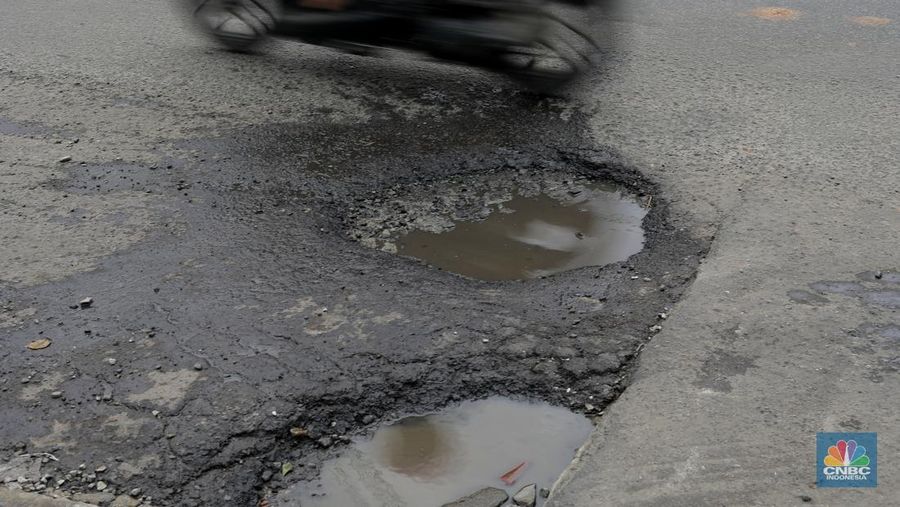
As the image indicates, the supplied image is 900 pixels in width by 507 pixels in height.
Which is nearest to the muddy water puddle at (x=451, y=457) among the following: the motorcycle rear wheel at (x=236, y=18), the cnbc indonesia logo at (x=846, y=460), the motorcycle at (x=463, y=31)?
the cnbc indonesia logo at (x=846, y=460)

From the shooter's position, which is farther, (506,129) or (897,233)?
(506,129)

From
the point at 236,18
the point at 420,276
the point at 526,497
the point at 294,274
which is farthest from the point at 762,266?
the point at 236,18

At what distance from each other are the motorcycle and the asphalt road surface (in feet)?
0.90

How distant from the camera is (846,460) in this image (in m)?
3.13

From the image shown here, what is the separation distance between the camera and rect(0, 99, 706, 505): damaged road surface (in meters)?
3.32

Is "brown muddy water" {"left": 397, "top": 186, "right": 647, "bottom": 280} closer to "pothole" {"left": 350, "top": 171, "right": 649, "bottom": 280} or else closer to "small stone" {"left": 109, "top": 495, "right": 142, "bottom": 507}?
"pothole" {"left": 350, "top": 171, "right": 649, "bottom": 280}

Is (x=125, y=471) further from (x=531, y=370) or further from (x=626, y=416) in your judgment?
(x=626, y=416)

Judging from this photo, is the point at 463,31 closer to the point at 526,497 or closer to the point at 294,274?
the point at 294,274

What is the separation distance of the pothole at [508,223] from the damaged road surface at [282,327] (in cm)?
3

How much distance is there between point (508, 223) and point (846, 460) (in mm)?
2211

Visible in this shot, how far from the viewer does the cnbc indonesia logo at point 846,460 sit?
3033 mm

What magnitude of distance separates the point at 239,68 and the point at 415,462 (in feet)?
15.2

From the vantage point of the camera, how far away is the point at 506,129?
19.2 ft

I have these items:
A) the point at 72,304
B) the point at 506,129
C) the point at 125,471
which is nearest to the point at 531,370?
the point at 125,471
